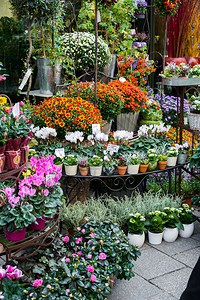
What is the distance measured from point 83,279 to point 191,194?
2.49 metres

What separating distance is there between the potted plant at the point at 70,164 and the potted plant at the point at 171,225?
957 millimetres

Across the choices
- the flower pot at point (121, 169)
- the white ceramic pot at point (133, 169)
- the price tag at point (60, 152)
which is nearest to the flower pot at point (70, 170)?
the price tag at point (60, 152)

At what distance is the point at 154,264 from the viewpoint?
3486 millimetres

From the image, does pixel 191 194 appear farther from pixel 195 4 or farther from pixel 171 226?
pixel 195 4

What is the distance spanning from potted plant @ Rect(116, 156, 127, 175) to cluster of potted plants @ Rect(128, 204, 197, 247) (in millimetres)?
422

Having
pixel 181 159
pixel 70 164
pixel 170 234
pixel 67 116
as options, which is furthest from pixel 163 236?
pixel 67 116

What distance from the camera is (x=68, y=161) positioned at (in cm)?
372

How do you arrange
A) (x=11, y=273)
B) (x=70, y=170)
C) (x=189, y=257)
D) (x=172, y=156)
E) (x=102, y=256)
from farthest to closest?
(x=172, y=156) → (x=70, y=170) → (x=189, y=257) → (x=102, y=256) → (x=11, y=273)

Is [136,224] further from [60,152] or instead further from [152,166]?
[60,152]

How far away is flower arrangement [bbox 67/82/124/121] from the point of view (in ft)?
14.9

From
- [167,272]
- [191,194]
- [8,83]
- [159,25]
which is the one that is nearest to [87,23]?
[8,83]

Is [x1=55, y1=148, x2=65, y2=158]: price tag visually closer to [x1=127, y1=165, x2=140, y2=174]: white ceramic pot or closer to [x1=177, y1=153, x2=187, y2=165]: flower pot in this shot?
[x1=127, y1=165, x2=140, y2=174]: white ceramic pot

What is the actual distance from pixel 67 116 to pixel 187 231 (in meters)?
1.61

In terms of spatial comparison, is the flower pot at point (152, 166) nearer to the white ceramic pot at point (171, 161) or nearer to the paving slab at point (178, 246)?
the white ceramic pot at point (171, 161)
